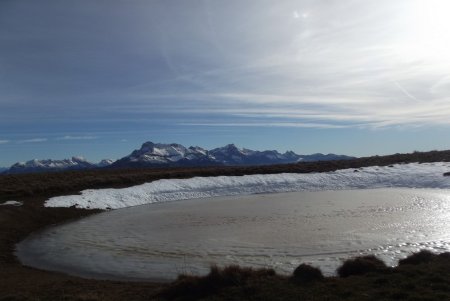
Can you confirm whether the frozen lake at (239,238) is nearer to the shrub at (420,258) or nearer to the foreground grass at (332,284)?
the shrub at (420,258)

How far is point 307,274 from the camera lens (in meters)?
12.1

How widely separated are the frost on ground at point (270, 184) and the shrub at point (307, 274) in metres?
27.5

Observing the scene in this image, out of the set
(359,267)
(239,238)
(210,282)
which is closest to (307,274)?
(359,267)

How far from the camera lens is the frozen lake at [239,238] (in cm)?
1612

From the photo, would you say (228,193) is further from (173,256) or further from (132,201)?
(173,256)

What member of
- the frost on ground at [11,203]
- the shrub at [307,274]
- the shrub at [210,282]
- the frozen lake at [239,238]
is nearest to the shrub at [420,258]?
the frozen lake at [239,238]

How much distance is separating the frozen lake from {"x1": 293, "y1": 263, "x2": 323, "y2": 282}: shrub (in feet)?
5.68

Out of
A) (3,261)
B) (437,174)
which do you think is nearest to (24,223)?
(3,261)

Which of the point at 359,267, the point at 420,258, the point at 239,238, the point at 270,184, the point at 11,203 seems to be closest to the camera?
the point at 359,267

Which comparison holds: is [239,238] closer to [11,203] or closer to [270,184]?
[11,203]

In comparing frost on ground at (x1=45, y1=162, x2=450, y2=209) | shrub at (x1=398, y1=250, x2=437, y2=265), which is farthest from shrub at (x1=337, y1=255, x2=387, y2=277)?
frost on ground at (x1=45, y1=162, x2=450, y2=209)

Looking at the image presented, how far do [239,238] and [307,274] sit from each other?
8.53 meters

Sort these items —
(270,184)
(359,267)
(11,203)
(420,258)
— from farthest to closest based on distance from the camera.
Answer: (270,184), (11,203), (420,258), (359,267)

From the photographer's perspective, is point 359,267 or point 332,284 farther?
point 359,267
